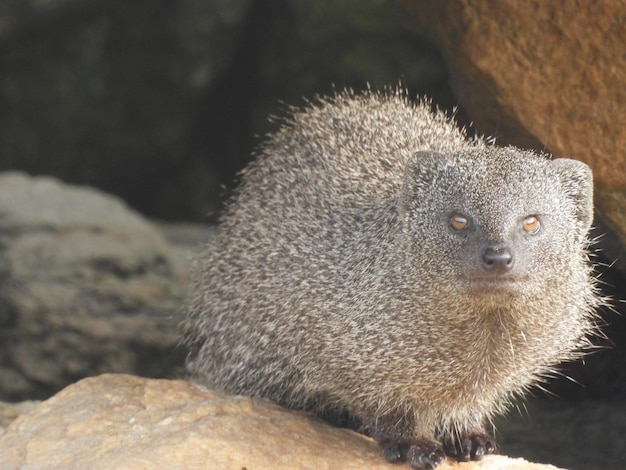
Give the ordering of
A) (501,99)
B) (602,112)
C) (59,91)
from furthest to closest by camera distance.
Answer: (59,91) < (501,99) < (602,112)

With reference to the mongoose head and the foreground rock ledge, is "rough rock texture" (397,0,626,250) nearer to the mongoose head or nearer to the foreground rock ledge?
the mongoose head

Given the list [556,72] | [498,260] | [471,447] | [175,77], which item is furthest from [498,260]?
[175,77]

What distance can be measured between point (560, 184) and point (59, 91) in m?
5.90

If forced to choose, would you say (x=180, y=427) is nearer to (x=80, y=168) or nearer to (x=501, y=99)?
(x=501, y=99)

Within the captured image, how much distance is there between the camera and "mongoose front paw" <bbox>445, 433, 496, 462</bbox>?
13.8 feet

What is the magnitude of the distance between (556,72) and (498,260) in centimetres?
142

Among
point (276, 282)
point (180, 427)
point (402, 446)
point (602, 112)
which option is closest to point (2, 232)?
point (276, 282)

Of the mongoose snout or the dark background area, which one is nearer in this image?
the mongoose snout

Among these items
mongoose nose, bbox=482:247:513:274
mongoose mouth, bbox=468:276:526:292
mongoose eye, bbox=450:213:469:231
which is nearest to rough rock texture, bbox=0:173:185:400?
mongoose eye, bbox=450:213:469:231

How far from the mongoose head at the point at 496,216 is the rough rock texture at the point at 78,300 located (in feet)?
8.47

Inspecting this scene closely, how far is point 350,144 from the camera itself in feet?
16.2

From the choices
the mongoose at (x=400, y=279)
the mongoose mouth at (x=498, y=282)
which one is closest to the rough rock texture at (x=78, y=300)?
the mongoose at (x=400, y=279)

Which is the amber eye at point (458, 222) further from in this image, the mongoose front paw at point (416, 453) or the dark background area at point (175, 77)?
the dark background area at point (175, 77)

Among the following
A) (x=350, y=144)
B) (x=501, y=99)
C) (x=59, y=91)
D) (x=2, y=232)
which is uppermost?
(x=59, y=91)
